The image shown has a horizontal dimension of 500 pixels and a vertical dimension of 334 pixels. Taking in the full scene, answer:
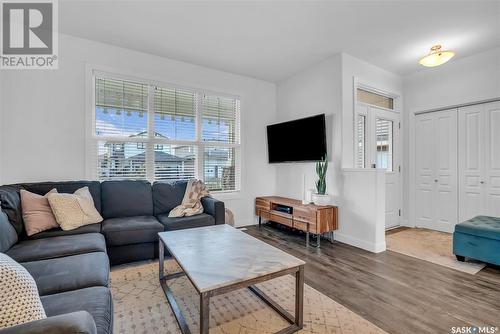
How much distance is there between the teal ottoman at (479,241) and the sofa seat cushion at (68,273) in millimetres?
3451

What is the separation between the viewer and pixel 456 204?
12.3 ft

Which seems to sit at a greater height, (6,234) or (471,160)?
(471,160)

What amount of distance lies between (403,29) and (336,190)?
2.14 meters

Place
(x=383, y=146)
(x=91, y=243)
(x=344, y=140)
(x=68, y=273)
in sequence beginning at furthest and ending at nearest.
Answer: (x=383, y=146) → (x=344, y=140) → (x=91, y=243) → (x=68, y=273)

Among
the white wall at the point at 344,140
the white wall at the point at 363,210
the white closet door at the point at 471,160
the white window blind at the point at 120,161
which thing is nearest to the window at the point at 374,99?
the white wall at the point at 344,140

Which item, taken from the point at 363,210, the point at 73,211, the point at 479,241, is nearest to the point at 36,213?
the point at 73,211

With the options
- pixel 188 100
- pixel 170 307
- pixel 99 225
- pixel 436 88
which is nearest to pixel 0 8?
pixel 188 100

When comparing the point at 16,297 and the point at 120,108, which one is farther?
the point at 120,108

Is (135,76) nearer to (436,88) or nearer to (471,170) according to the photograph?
(436,88)

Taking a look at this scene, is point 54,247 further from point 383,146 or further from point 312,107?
point 383,146

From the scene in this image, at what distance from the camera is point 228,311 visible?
177 centimetres

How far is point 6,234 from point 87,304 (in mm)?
1339

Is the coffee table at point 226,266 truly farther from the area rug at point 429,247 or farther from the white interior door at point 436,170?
the white interior door at point 436,170

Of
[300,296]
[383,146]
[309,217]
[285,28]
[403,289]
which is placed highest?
[285,28]
